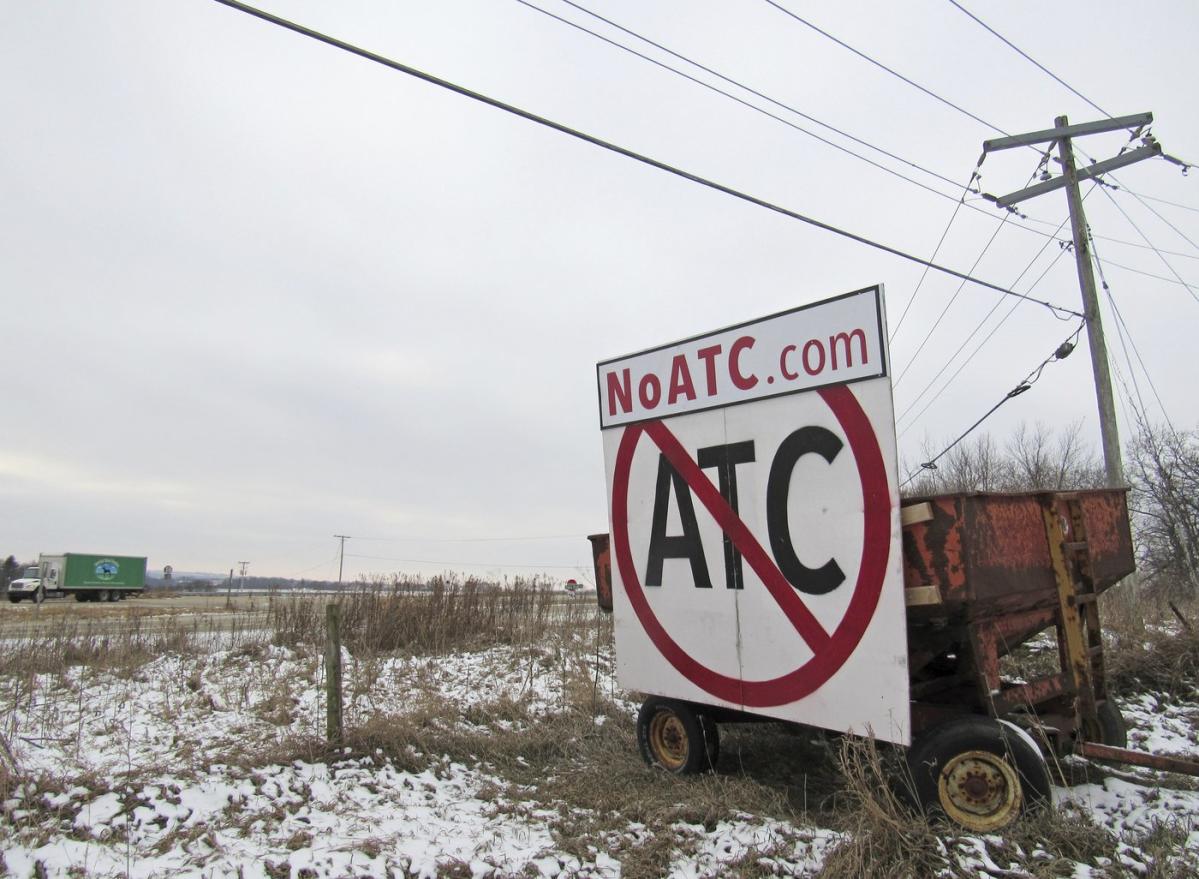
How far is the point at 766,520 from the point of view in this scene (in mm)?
4250

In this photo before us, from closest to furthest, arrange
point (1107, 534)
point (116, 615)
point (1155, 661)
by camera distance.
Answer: point (1107, 534) → point (1155, 661) → point (116, 615)

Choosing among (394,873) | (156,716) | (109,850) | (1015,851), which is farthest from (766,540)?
(156,716)

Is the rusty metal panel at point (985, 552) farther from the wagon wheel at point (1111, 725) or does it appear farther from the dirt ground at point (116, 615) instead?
the dirt ground at point (116, 615)

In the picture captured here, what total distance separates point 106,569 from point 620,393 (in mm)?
47721

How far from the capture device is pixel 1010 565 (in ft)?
12.9

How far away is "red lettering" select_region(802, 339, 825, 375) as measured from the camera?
4105mm

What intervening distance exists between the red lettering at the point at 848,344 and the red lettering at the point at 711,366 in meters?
0.81

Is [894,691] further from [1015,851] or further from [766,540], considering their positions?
[766,540]

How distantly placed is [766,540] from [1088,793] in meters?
2.27

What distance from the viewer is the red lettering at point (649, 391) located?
5043mm

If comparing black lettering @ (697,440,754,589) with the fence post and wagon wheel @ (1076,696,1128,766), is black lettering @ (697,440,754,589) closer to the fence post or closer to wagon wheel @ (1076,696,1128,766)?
wagon wheel @ (1076,696,1128,766)

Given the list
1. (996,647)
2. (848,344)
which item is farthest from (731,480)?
(996,647)

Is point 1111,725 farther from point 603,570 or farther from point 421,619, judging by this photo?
point 421,619

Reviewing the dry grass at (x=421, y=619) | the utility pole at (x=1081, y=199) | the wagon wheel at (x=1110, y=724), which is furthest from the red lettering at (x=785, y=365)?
the utility pole at (x=1081, y=199)
